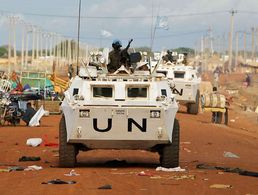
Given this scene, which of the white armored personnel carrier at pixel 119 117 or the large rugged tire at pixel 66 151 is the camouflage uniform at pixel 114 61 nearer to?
the white armored personnel carrier at pixel 119 117

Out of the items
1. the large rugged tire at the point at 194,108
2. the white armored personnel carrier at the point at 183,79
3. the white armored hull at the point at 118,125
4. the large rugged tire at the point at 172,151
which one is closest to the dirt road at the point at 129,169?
the large rugged tire at the point at 172,151

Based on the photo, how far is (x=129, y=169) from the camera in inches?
665

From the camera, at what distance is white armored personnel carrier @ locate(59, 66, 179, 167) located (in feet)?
54.0

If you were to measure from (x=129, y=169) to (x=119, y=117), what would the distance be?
3.66 feet

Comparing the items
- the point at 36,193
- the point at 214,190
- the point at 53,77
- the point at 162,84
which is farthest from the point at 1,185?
the point at 53,77

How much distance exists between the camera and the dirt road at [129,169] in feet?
42.8

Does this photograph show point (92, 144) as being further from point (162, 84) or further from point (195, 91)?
point (195, 91)

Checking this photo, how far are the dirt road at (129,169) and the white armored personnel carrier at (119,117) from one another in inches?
20.1

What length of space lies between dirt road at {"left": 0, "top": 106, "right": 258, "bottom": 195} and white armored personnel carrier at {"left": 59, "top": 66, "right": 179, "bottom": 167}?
51cm

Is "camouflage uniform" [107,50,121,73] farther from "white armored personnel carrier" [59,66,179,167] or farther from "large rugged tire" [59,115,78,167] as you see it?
"large rugged tire" [59,115,78,167]

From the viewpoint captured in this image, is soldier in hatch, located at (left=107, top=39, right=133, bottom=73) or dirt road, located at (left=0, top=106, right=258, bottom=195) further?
soldier in hatch, located at (left=107, top=39, right=133, bottom=73)

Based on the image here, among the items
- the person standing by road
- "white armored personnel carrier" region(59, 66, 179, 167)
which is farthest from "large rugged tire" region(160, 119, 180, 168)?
the person standing by road

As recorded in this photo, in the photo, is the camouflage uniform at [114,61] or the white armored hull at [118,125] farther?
the camouflage uniform at [114,61]

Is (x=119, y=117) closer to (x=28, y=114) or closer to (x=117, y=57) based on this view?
(x=117, y=57)
